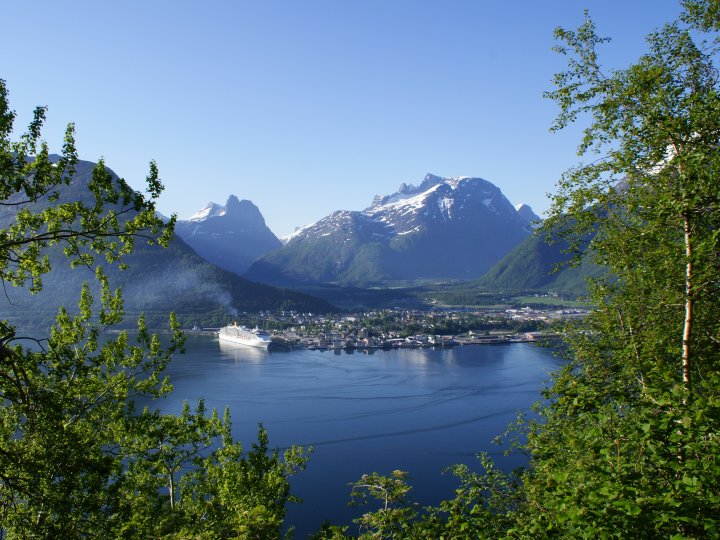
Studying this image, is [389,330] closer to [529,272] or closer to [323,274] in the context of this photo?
[529,272]

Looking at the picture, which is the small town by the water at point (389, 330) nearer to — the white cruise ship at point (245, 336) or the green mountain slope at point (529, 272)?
the white cruise ship at point (245, 336)

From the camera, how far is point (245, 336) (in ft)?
181

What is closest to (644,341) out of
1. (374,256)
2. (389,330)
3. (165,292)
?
(389,330)

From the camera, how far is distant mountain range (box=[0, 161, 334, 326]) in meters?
65.6

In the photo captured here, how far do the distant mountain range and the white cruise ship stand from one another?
1044 cm

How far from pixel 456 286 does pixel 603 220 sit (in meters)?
127

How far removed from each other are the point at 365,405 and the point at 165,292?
194ft

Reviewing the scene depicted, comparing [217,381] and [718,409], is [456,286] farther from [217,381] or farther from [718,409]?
[718,409]

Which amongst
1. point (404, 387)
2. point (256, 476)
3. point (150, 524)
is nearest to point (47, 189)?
point (150, 524)

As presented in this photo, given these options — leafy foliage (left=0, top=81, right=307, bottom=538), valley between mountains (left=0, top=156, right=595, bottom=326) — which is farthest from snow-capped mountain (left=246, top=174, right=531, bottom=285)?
leafy foliage (left=0, top=81, right=307, bottom=538)

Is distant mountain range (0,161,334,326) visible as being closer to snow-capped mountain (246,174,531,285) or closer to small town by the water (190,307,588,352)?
small town by the water (190,307,588,352)

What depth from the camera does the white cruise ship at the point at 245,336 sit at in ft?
174

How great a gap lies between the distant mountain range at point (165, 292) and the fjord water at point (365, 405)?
27911 mm

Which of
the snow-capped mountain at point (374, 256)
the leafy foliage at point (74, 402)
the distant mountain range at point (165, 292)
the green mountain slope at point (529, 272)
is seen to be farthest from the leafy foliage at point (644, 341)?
the snow-capped mountain at point (374, 256)
